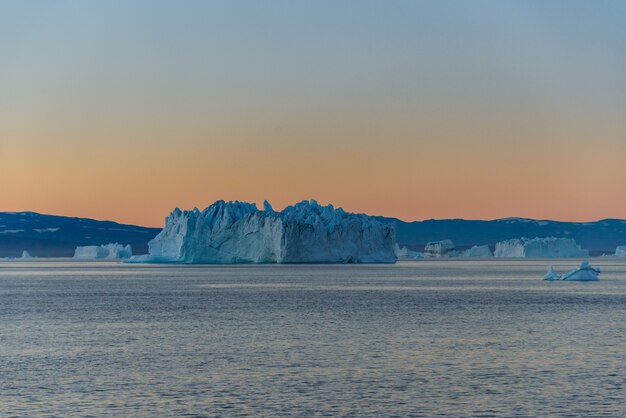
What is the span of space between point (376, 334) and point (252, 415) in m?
17.1

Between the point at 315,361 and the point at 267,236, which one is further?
the point at 267,236

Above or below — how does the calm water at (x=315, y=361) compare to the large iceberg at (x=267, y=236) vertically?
below

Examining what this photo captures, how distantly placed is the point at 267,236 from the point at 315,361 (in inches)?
3766

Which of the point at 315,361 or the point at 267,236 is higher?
the point at 267,236

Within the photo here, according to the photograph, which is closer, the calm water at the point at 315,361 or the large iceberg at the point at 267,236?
the calm water at the point at 315,361

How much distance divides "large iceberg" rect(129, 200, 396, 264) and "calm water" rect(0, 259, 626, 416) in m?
68.2

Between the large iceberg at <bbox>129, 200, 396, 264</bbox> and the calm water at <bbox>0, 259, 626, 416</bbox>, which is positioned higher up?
the large iceberg at <bbox>129, 200, 396, 264</bbox>

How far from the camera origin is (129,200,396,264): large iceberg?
122000 millimetres

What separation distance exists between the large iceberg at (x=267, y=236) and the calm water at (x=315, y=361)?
68185 millimetres

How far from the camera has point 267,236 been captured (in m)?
124

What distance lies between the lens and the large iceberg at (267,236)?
400 ft

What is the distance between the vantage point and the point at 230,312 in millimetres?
50500

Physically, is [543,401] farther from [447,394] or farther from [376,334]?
[376,334]

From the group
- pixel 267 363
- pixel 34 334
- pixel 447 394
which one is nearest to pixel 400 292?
pixel 34 334
